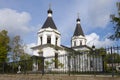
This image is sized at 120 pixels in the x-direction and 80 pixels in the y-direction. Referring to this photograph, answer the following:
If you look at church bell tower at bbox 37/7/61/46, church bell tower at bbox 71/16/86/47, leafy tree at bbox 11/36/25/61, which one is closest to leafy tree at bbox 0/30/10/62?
leafy tree at bbox 11/36/25/61

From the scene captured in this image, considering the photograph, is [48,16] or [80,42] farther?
[80,42]

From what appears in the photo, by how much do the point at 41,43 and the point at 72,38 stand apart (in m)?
19.0

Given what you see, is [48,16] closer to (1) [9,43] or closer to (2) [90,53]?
(1) [9,43]

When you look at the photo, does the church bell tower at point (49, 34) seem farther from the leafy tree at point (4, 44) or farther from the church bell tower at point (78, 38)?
the leafy tree at point (4, 44)

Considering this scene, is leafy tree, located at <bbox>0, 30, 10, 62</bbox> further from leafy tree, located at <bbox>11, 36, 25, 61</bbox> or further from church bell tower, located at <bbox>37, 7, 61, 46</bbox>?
church bell tower, located at <bbox>37, 7, 61, 46</bbox>

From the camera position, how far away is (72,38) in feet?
236

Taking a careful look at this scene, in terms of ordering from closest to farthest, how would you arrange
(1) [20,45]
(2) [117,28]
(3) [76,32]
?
(2) [117,28]
(1) [20,45]
(3) [76,32]

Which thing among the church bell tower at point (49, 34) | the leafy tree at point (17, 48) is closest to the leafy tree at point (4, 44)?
the leafy tree at point (17, 48)

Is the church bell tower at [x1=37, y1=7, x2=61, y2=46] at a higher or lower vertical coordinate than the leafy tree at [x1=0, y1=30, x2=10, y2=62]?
higher

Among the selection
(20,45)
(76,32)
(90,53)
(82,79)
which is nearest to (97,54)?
(90,53)

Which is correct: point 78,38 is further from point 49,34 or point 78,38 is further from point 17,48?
point 17,48

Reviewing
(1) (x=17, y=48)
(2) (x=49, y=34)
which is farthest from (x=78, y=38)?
(1) (x=17, y=48)

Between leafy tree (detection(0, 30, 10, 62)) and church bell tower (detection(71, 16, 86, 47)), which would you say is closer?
leafy tree (detection(0, 30, 10, 62))

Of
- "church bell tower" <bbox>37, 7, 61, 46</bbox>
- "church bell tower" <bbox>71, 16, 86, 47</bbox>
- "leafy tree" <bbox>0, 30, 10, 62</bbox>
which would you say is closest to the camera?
"leafy tree" <bbox>0, 30, 10, 62</bbox>
